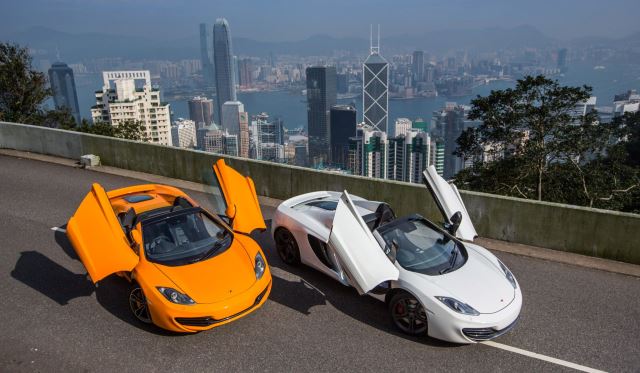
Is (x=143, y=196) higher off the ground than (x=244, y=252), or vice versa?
(x=143, y=196)

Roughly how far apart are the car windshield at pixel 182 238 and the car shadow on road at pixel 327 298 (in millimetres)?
1121

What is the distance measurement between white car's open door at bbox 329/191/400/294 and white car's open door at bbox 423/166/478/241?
5.25 ft

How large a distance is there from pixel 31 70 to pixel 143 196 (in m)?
19.9

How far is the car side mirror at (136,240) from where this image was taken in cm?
541

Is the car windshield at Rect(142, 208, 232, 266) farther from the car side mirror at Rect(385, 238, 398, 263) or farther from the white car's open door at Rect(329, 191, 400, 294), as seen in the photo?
the car side mirror at Rect(385, 238, 398, 263)

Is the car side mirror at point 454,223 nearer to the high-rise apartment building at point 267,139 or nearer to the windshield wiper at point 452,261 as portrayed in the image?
the windshield wiper at point 452,261

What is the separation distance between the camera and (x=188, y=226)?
228 inches

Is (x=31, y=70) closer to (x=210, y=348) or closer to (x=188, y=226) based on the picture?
(x=188, y=226)

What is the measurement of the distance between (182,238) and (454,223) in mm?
3650

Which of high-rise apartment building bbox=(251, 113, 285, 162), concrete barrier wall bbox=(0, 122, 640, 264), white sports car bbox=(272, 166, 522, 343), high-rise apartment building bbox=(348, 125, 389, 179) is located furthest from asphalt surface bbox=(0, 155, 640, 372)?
high-rise apartment building bbox=(251, 113, 285, 162)

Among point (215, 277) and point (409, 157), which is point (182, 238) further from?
point (409, 157)

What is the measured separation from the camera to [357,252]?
499 centimetres

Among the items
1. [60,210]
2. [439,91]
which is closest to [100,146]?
[60,210]

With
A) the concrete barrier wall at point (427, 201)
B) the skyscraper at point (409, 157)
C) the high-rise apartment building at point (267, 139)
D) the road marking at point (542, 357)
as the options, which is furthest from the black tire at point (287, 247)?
the high-rise apartment building at point (267, 139)
